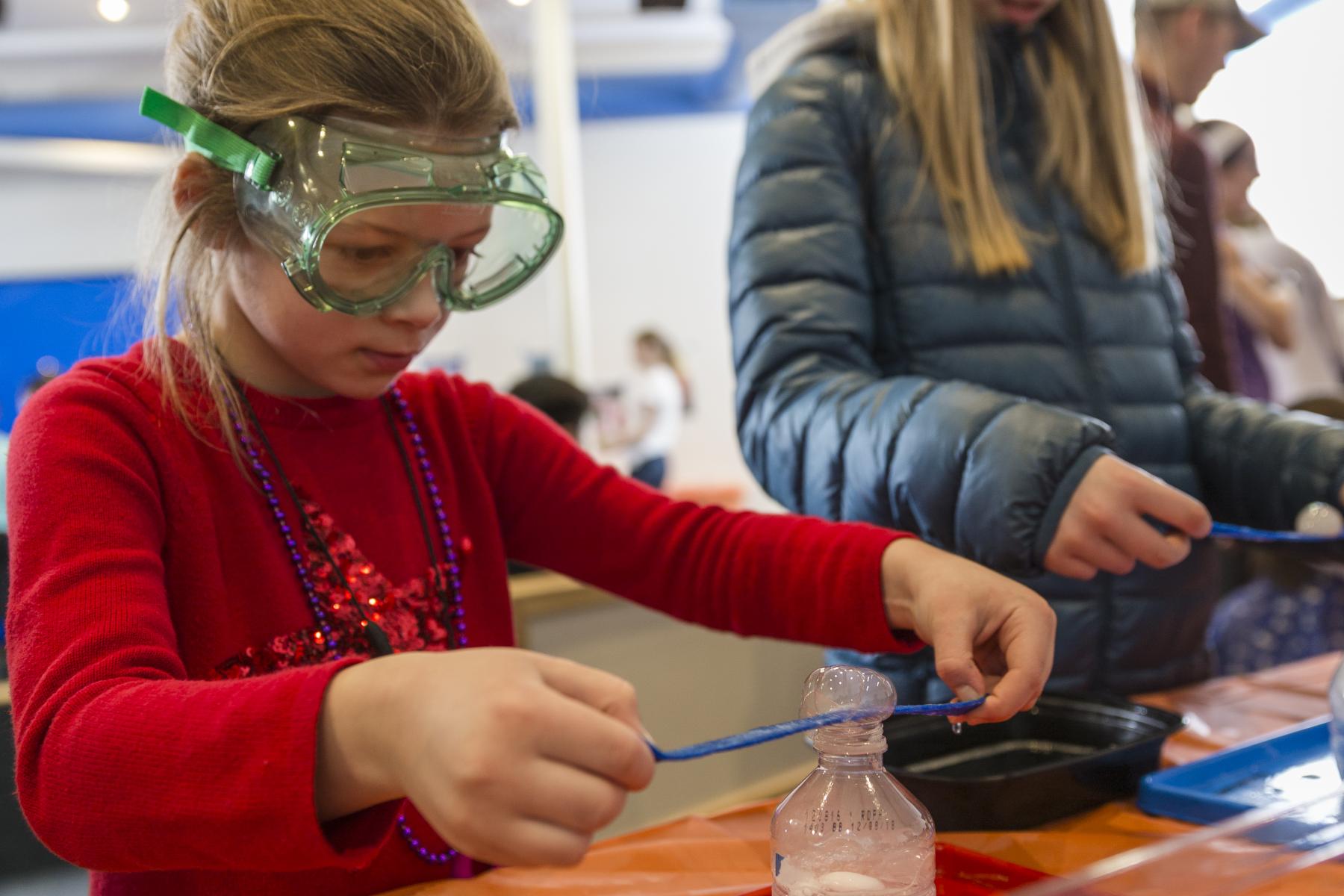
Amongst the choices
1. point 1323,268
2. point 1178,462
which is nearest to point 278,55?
point 1178,462

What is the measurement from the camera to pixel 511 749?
474 mm

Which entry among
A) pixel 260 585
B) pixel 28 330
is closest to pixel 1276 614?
pixel 260 585

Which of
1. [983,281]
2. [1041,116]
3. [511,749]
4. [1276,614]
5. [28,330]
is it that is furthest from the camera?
[28,330]

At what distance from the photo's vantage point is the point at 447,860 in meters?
0.98

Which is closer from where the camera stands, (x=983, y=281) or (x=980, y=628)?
(x=980, y=628)

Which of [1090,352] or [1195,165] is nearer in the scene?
[1090,352]

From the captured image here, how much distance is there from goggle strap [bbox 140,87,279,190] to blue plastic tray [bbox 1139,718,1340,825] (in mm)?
835

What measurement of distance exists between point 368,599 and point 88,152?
7.47m

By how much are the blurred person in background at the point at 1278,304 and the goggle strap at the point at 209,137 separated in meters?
2.68

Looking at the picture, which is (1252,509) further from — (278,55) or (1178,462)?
(278,55)

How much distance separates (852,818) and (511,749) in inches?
12.1

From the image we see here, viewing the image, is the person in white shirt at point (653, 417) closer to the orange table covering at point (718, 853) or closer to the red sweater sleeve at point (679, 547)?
the red sweater sleeve at point (679, 547)

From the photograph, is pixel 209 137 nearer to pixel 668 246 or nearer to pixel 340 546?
pixel 340 546

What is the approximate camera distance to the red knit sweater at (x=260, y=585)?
0.59 m
